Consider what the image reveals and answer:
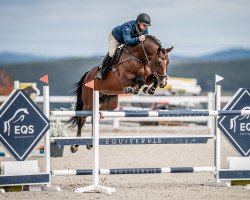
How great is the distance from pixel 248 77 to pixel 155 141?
39057 mm

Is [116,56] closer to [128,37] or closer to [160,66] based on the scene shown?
[128,37]

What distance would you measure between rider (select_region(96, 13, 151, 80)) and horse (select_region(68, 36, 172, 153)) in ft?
0.36

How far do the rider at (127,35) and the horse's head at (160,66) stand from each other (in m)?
0.30

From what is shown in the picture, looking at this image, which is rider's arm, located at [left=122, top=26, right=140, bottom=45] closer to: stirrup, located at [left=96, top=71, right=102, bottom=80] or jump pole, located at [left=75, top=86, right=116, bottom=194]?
stirrup, located at [left=96, top=71, right=102, bottom=80]

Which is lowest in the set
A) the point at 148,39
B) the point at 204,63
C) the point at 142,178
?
the point at 142,178

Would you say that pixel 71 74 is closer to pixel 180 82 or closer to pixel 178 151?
pixel 180 82

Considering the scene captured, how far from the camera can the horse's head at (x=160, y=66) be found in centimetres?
939

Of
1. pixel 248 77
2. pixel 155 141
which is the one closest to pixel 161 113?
pixel 155 141

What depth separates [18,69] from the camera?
1770 inches

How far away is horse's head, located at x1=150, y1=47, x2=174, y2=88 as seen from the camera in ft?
30.8

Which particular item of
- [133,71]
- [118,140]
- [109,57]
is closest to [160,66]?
[133,71]

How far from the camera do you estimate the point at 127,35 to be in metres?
9.70

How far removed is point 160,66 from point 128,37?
25.1 inches

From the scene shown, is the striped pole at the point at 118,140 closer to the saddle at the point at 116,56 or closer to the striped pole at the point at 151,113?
the striped pole at the point at 151,113
